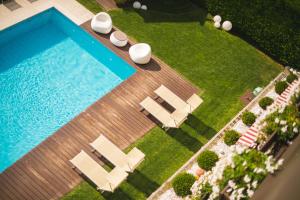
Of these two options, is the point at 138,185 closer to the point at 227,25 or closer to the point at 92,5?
the point at 227,25

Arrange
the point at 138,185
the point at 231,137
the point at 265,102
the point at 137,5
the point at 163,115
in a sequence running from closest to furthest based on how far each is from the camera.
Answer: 1. the point at 138,185
2. the point at 231,137
3. the point at 163,115
4. the point at 265,102
5. the point at 137,5

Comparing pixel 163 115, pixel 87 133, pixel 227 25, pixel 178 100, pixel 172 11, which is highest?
pixel 227 25

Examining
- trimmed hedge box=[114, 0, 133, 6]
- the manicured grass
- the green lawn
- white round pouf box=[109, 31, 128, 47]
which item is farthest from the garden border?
the manicured grass

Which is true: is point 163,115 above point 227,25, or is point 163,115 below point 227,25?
below

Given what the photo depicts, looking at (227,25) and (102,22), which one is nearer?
(102,22)

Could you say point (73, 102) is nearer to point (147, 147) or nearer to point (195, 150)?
point (147, 147)

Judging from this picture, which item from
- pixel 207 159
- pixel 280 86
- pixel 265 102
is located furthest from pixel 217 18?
pixel 207 159

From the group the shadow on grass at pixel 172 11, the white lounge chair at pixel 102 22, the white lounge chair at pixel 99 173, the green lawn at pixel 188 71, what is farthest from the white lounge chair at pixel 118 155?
the shadow on grass at pixel 172 11

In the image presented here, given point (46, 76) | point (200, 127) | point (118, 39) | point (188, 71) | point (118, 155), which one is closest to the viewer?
point (118, 155)
